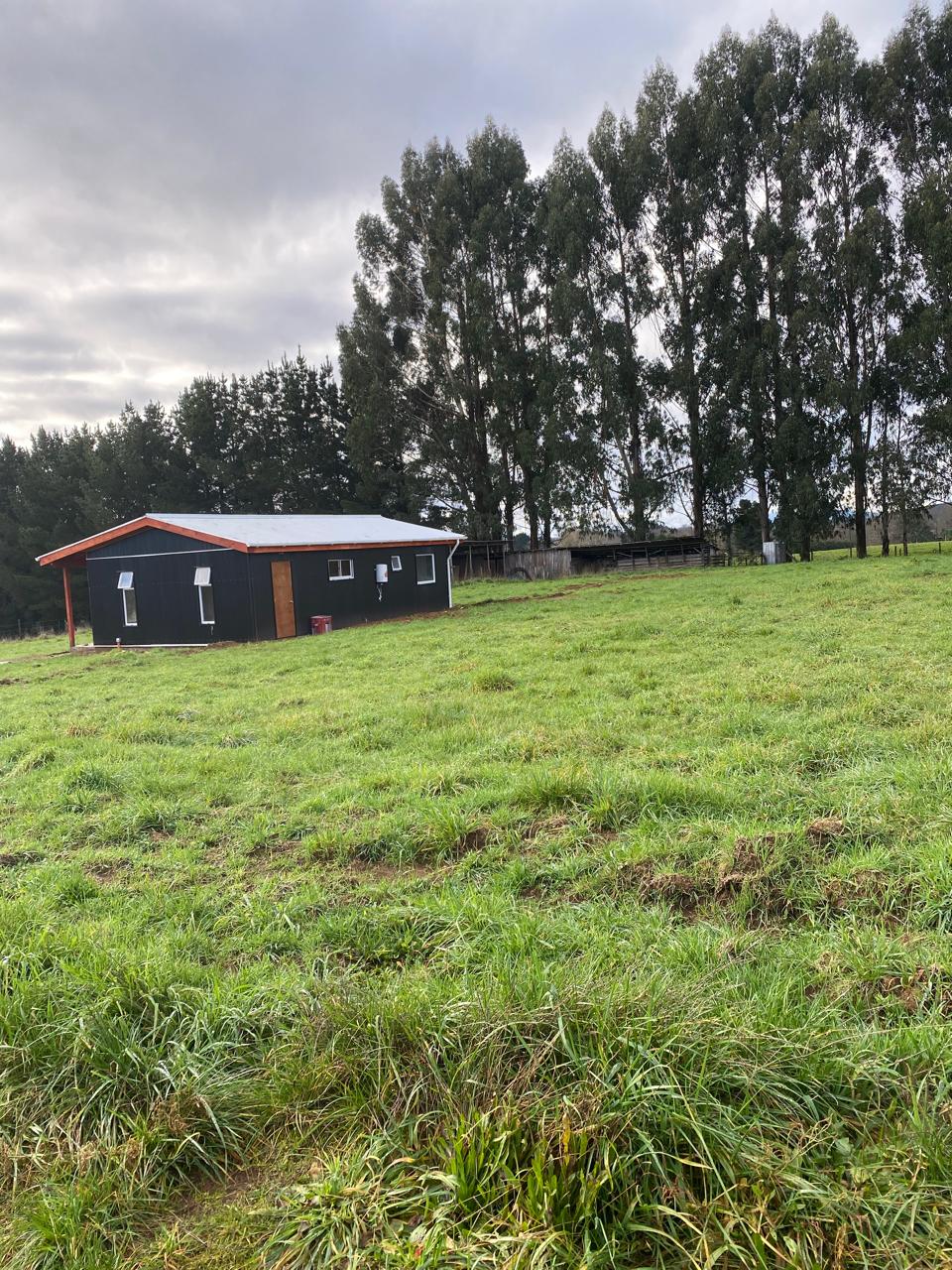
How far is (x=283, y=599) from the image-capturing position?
59.0 feet

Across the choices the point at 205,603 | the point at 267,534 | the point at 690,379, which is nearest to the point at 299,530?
the point at 267,534

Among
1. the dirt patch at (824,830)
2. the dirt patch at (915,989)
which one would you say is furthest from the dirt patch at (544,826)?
the dirt patch at (915,989)

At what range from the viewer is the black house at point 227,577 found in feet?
57.1

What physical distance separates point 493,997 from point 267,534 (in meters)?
17.6

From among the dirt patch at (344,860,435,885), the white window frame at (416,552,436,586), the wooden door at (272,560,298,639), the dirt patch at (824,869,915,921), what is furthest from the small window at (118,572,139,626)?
the dirt patch at (824,869,915,921)

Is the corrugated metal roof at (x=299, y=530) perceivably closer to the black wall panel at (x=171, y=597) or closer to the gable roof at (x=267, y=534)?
the gable roof at (x=267, y=534)

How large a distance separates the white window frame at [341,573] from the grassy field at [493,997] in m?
13.6

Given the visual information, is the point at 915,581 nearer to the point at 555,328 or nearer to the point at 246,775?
the point at 246,775

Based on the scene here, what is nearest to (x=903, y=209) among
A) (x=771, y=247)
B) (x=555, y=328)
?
(x=771, y=247)

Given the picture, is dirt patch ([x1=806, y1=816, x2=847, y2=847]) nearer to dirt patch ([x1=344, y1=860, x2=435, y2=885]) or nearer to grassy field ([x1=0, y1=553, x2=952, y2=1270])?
grassy field ([x1=0, y1=553, x2=952, y2=1270])

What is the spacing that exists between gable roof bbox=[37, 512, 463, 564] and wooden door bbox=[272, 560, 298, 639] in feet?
1.66

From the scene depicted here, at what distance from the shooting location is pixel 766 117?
29672 millimetres

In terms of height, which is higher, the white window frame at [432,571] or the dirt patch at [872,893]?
the white window frame at [432,571]

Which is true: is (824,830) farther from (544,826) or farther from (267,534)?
(267,534)
